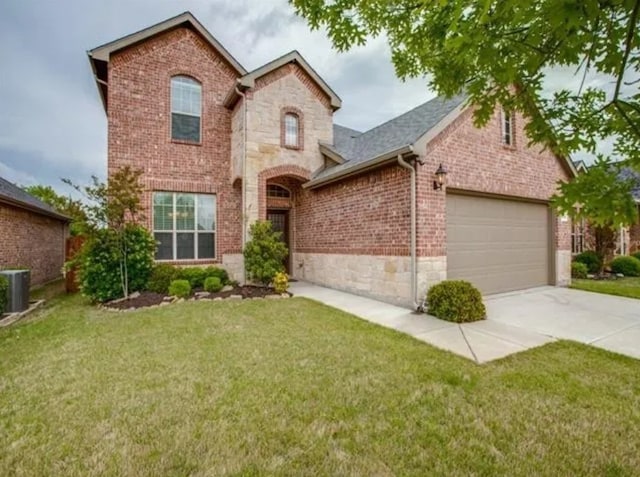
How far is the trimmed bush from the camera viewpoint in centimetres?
914

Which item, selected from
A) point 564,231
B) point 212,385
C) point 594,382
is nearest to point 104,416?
point 212,385

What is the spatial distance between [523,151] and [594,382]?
7584 millimetres

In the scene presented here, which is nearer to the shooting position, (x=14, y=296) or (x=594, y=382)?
(x=594, y=382)

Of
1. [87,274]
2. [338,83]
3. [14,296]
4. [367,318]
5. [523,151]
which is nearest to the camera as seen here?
[367,318]

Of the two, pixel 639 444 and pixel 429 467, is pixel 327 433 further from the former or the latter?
pixel 639 444

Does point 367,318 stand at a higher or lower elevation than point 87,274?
lower

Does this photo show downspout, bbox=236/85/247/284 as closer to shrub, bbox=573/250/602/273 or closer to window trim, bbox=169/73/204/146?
window trim, bbox=169/73/204/146

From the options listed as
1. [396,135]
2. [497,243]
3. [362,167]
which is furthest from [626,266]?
[362,167]

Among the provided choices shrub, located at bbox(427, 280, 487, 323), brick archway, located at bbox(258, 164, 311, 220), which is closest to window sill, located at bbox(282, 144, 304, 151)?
brick archway, located at bbox(258, 164, 311, 220)

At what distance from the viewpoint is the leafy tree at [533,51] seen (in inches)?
69.9

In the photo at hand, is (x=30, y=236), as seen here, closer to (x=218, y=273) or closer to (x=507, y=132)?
(x=218, y=273)

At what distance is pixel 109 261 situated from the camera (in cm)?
845

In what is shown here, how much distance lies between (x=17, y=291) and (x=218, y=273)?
4.70 meters

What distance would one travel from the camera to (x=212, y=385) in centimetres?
354
